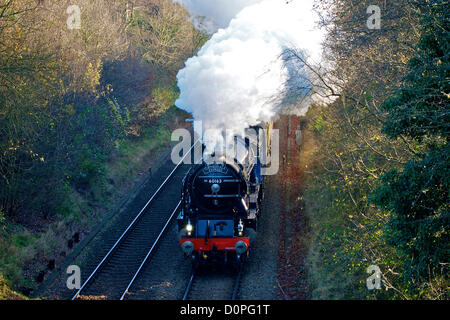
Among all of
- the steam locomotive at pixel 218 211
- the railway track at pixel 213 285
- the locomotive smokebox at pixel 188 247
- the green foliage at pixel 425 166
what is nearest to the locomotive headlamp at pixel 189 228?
the steam locomotive at pixel 218 211

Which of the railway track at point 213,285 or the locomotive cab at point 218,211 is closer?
the railway track at point 213,285

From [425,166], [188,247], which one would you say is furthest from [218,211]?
[425,166]

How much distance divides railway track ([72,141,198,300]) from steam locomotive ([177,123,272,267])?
198 centimetres

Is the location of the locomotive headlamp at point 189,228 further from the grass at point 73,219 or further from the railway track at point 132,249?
the grass at point 73,219

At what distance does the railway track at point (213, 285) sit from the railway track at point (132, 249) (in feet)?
5.38

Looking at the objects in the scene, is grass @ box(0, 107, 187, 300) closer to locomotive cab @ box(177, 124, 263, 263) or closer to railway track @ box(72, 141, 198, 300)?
railway track @ box(72, 141, 198, 300)

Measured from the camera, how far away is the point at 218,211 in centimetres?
1088

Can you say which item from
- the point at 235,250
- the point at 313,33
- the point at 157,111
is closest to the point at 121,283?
the point at 235,250

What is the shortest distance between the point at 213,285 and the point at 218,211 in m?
1.93

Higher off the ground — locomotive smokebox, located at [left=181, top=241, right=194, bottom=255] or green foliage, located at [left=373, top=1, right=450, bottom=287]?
green foliage, located at [left=373, top=1, right=450, bottom=287]

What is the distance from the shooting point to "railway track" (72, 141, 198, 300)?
10.5 m

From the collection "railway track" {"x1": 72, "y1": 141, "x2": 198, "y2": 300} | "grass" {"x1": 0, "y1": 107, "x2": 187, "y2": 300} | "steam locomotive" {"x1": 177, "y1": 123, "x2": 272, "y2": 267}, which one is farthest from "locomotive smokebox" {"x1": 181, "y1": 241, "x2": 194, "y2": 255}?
"grass" {"x1": 0, "y1": 107, "x2": 187, "y2": 300}

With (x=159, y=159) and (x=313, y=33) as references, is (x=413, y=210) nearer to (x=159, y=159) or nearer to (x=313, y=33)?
(x=313, y=33)

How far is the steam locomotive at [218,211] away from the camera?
10.4 metres
